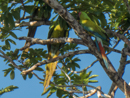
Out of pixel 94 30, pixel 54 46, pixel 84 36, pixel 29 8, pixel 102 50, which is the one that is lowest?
pixel 102 50

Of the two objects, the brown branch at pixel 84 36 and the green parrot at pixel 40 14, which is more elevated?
the green parrot at pixel 40 14

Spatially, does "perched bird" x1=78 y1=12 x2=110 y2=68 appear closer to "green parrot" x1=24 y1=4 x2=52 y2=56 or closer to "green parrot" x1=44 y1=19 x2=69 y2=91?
"green parrot" x1=44 y1=19 x2=69 y2=91

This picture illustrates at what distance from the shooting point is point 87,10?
3654mm

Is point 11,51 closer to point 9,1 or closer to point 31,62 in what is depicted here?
point 31,62

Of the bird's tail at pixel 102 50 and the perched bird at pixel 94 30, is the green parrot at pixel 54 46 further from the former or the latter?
the bird's tail at pixel 102 50

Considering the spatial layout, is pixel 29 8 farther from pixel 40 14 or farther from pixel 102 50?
pixel 102 50

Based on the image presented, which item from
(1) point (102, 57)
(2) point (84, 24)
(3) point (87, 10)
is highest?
(3) point (87, 10)

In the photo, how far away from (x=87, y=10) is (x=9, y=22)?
1471 mm

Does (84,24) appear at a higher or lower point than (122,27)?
lower

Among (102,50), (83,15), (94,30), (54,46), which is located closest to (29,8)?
(54,46)

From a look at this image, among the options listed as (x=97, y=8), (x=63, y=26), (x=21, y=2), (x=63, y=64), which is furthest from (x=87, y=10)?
(x=63, y=64)

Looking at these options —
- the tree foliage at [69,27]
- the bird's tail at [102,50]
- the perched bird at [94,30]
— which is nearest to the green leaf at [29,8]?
the tree foliage at [69,27]

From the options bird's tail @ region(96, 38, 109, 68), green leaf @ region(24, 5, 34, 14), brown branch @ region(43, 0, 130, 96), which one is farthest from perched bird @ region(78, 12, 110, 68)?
green leaf @ region(24, 5, 34, 14)

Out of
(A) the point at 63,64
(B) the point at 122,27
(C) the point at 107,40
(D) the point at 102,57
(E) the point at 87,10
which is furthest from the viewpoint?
(A) the point at 63,64
